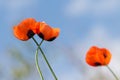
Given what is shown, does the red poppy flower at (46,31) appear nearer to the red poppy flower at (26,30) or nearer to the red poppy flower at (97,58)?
the red poppy flower at (26,30)

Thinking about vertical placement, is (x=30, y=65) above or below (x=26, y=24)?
below

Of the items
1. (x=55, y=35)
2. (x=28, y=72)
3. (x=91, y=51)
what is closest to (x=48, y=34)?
(x=55, y=35)

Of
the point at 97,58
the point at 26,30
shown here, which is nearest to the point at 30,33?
the point at 26,30

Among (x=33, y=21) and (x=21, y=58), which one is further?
(x=21, y=58)

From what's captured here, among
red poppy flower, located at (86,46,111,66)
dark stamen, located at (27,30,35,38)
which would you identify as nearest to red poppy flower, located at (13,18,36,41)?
dark stamen, located at (27,30,35,38)

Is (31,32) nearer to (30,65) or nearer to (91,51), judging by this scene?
(91,51)

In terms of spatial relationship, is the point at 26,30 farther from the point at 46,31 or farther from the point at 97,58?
the point at 97,58

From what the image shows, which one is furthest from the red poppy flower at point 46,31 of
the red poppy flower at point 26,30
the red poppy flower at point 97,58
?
the red poppy flower at point 97,58
